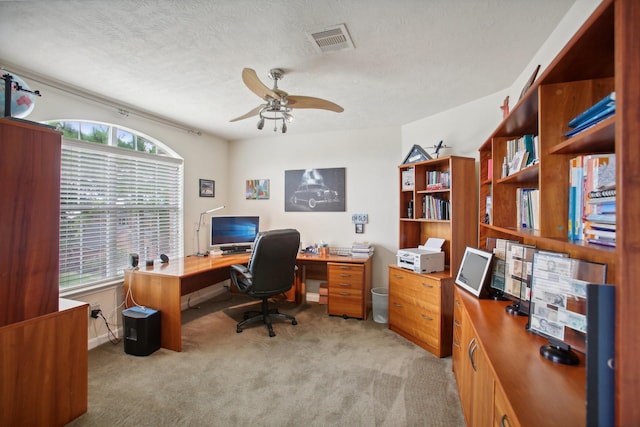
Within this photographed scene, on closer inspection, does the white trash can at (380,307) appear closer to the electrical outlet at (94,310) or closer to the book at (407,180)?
the book at (407,180)

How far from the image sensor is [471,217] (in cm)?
268

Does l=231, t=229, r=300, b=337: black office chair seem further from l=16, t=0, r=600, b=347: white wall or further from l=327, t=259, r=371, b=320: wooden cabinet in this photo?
l=16, t=0, r=600, b=347: white wall

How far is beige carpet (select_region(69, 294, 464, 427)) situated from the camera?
5.73 ft

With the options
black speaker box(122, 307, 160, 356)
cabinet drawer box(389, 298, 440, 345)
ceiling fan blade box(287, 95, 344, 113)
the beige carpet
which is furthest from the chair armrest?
ceiling fan blade box(287, 95, 344, 113)

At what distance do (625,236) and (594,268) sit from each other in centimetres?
64

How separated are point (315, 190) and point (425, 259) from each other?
1953 mm

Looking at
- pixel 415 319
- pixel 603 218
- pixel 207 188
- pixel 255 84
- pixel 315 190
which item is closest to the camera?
pixel 603 218

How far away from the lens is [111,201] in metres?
2.88

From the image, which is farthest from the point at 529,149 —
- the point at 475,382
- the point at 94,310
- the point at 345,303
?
the point at 94,310

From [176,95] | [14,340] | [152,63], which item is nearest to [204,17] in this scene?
[152,63]

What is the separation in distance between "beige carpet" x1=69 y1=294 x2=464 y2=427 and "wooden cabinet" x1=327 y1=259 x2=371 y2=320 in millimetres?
296

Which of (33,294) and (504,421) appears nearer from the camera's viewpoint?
(504,421)

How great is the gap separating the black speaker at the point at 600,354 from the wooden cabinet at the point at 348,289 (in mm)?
2559

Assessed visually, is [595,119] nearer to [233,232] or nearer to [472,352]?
[472,352]
